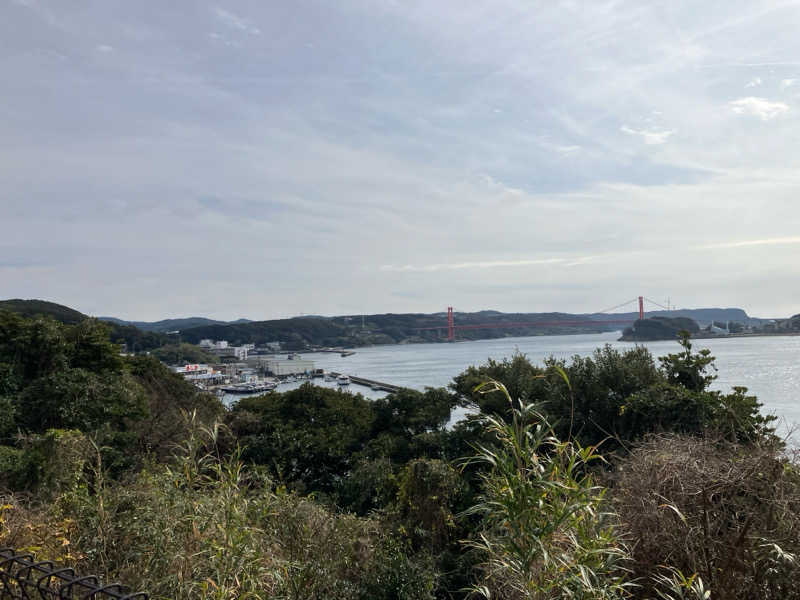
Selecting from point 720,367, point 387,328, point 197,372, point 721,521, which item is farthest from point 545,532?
point 387,328

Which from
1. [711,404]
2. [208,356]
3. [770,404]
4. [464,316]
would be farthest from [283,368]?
[711,404]

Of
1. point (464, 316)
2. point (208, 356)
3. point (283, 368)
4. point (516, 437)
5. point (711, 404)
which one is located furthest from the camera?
point (464, 316)

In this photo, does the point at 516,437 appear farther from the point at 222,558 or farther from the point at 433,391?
the point at 433,391

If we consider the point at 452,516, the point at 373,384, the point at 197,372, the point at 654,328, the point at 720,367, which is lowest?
the point at 373,384

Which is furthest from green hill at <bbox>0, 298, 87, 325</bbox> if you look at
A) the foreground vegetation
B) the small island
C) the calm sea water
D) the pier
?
the small island

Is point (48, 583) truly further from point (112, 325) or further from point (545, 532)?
point (112, 325)

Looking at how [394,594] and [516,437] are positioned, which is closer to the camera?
[516,437]

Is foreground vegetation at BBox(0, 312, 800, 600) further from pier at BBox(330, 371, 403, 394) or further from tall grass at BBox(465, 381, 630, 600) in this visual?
pier at BBox(330, 371, 403, 394)

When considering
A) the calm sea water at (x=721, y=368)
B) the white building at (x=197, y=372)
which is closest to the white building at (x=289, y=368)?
the calm sea water at (x=721, y=368)

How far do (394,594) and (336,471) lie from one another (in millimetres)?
7905

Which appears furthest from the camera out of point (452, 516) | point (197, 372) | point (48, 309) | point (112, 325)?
point (197, 372)

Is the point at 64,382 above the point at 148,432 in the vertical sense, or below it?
above

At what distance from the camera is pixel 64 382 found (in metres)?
11.0

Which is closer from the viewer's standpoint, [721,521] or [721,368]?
[721,521]
